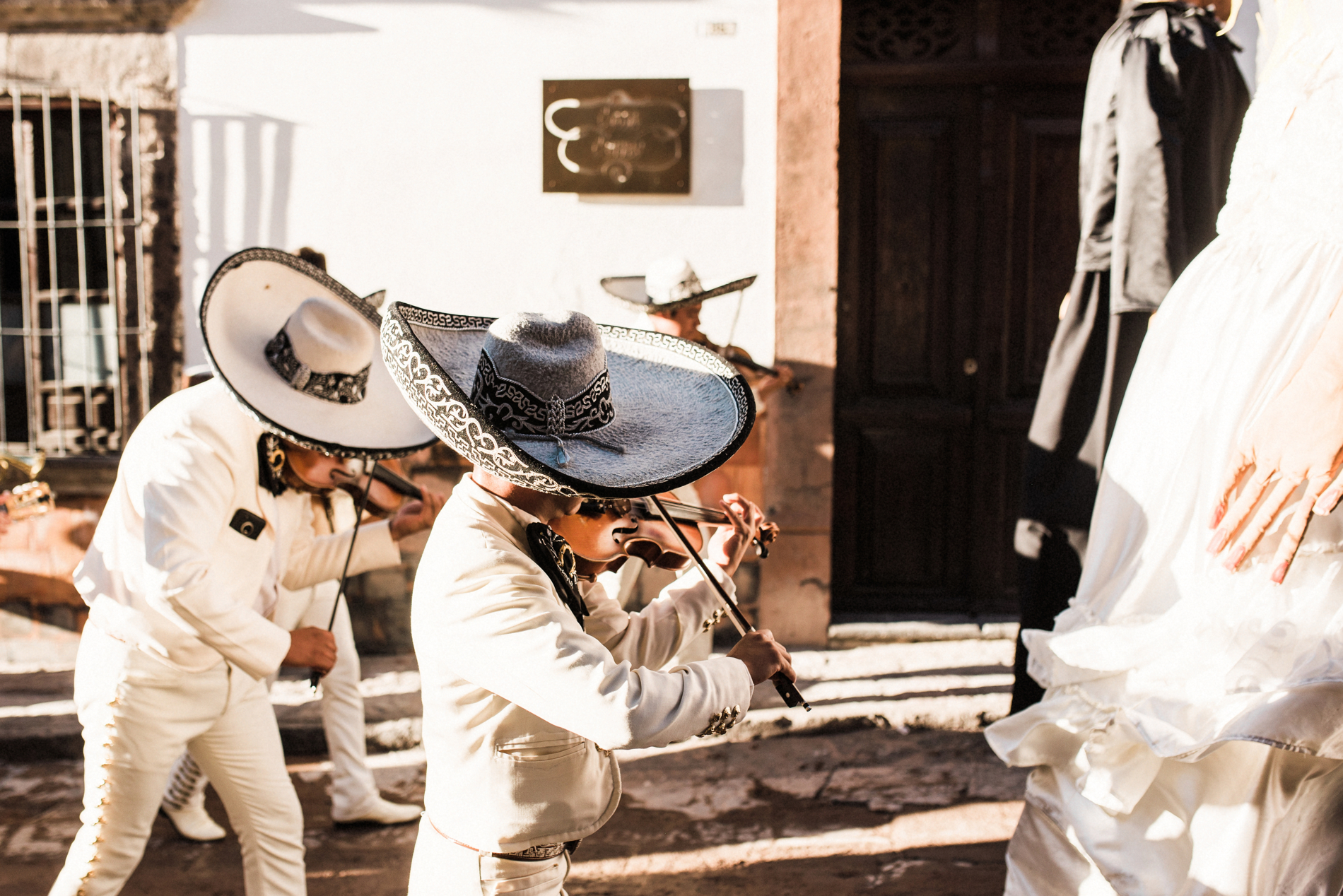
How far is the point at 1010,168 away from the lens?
566cm

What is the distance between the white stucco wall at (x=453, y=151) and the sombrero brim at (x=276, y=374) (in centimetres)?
252

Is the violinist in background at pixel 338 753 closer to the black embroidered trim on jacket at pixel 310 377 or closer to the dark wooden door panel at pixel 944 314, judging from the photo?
the black embroidered trim on jacket at pixel 310 377

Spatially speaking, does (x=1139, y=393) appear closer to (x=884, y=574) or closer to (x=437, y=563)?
(x=437, y=563)

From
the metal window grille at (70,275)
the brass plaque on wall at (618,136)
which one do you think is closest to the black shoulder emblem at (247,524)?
the brass plaque on wall at (618,136)

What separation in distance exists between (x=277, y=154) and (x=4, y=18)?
155cm

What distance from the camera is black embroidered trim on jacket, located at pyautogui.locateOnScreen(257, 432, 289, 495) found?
110 inches

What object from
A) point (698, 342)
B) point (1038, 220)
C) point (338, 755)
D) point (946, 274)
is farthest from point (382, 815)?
point (1038, 220)

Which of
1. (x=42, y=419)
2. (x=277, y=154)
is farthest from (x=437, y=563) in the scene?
(x=42, y=419)

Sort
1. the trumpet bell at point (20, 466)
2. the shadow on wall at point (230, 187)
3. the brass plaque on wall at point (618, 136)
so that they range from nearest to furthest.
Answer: the trumpet bell at point (20, 466) → the brass plaque on wall at point (618, 136) → the shadow on wall at point (230, 187)

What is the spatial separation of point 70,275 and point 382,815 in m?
3.74

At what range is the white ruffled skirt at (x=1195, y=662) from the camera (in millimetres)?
2189

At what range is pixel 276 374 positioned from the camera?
2836 millimetres

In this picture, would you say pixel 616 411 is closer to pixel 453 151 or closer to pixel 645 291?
pixel 645 291

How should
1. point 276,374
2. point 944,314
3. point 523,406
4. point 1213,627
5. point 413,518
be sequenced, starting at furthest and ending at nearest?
1. point 944,314
2. point 413,518
3. point 276,374
4. point 1213,627
5. point 523,406
